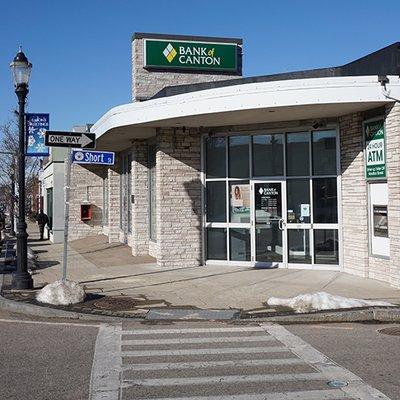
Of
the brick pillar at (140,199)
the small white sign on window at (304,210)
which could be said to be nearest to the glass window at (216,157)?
the small white sign on window at (304,210)

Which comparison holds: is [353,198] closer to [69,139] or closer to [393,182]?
[393,182]

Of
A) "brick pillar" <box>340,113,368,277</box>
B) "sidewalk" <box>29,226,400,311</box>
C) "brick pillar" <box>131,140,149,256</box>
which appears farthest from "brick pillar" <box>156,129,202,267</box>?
"brick pillar" <box>340,113,368,277</box>

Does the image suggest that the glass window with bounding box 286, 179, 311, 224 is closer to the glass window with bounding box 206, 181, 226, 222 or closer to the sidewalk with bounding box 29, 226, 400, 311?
the sidewalk with bounding box 29, 226, 400, 311

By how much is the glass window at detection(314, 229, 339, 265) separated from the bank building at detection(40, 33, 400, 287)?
24mm

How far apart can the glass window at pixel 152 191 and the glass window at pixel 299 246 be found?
464 cm

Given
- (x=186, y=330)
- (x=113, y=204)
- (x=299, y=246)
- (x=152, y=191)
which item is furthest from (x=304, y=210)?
(x=113, y=204)

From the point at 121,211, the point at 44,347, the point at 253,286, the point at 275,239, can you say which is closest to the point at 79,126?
the point at 121,211

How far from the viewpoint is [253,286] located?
1152 cm

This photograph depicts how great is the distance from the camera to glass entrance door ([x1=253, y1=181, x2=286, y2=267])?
46.4 feet

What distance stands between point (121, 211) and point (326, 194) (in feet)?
34.6

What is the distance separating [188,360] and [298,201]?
26.3ft

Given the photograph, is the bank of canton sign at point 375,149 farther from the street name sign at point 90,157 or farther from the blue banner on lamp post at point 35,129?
the blue banner on lamp post at point 35,129

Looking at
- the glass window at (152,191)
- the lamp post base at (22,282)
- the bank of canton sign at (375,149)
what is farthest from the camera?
the glass window at (152,191)

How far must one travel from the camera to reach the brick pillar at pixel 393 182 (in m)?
11.1
